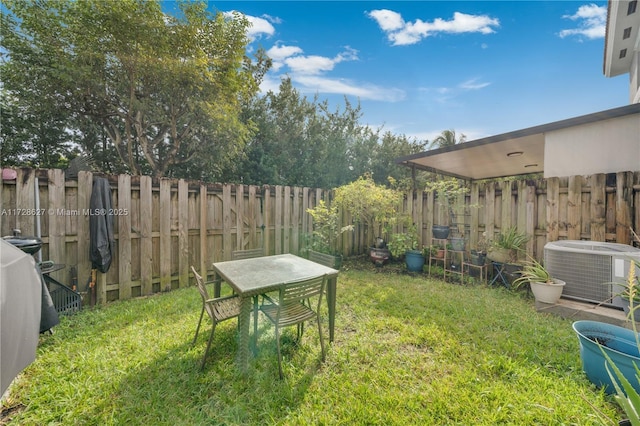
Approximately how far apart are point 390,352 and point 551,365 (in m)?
1.42

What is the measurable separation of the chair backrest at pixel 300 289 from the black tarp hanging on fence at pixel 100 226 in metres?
3.03

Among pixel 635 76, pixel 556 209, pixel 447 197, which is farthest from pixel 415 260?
pixel 635 76

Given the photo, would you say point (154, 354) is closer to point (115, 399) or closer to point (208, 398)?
point (115, 399)

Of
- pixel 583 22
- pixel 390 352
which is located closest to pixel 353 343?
pixel 390 352

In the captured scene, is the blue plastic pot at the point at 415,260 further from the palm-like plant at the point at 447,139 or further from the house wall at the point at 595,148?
the palm-like plant at the point at 447,139

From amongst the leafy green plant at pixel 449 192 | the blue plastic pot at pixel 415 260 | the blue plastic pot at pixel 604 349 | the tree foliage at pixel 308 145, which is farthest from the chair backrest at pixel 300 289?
the tree foliage at pixel 308 145

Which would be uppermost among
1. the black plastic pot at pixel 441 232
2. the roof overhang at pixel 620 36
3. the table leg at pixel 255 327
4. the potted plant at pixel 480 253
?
the roof overhang at pixel 620 36

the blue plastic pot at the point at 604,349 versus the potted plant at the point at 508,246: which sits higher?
the potted plant at the point at 508,246

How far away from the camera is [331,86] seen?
8500 millimetres

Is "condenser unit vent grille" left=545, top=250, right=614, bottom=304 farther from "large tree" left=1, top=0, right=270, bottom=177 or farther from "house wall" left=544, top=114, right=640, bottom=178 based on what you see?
"large tree" left=1, top=0, right=270, bottom=177

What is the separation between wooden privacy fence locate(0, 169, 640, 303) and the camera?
10.5 ft

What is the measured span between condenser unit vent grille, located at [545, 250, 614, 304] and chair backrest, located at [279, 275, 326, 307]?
3.46 metres

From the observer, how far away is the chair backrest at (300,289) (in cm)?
212

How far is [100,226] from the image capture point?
338 centimetres
